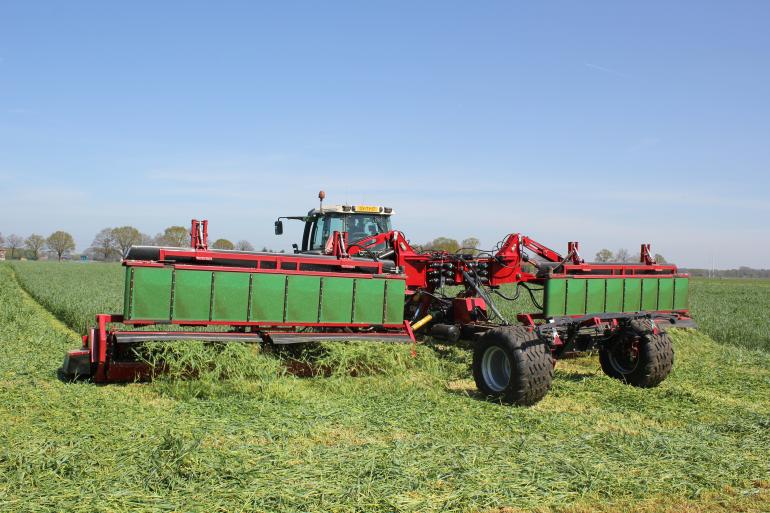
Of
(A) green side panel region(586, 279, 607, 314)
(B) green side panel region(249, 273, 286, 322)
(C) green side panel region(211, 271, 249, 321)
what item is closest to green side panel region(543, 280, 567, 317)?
(A) green side panel region(586, 279, 607, 314)

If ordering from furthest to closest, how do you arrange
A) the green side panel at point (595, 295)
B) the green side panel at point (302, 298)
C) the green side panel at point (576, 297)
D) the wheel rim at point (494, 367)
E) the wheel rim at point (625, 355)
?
the green side panel at point (595, 295), the green side panel at point (576, 297), the wheel rim at point (625, 355), the green side panel at point (302, 298), the wheel rim at point (494, 367)

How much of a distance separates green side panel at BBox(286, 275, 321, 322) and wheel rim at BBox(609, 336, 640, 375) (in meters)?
4.48

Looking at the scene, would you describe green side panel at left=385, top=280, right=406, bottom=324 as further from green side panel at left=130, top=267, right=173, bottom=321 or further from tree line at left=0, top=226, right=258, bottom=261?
tree line at left=0, top=226, right=258, bottom=261

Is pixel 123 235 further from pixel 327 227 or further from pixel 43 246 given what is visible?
pixel 327 227

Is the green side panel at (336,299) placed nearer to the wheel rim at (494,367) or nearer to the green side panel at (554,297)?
the wheel rim at (494,367)

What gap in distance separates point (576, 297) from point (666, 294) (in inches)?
90.5

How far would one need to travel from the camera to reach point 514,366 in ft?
26.2

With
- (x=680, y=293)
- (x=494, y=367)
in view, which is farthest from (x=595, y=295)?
(x=494, y=367)

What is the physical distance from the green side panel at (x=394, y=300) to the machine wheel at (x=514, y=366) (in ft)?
5.35

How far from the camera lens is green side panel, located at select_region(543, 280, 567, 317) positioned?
991 cm

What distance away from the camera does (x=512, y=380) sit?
800cm

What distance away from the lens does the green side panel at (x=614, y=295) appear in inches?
421

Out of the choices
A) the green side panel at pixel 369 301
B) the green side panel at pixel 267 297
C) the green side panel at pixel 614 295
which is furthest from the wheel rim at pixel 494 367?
the green side panel at pixel 614 295

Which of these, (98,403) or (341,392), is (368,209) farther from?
(98,403)
